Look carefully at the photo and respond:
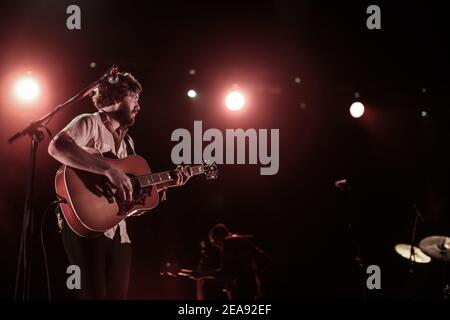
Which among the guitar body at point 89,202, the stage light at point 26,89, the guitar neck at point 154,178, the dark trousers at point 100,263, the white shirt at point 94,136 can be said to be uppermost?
the stage light at point 26,89

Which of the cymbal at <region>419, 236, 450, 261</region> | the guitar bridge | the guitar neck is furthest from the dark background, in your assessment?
the guitar bridge

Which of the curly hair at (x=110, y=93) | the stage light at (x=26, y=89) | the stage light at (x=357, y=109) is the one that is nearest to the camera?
the curly hair at (x=110, y=93)

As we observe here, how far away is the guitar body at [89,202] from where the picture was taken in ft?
9.70

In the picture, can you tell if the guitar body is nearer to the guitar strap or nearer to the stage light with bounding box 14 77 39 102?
the guitar strap

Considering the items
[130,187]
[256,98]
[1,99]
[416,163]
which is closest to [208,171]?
[130,187]

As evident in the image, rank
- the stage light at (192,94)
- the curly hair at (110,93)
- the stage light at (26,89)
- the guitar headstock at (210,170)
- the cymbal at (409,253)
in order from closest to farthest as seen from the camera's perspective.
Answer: the curly hair at (110,93) < the guitar headstock at (210,170) < the stage light at (26,89) < the stage light at (192,94) < the cymbal at (409,253)

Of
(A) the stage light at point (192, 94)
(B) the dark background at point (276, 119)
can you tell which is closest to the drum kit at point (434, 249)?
(B) the dark background at point (276, 119)

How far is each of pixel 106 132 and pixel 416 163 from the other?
361 centimetres

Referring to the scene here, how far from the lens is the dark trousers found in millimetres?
2898

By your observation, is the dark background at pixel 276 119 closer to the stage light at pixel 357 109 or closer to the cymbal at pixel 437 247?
the stage light at pixel 357 109

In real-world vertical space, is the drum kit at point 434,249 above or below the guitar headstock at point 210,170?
below

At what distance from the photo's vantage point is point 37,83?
14.4 feet

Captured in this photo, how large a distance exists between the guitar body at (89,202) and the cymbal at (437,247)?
10.3ft

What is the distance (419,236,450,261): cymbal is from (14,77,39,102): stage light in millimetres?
3952
